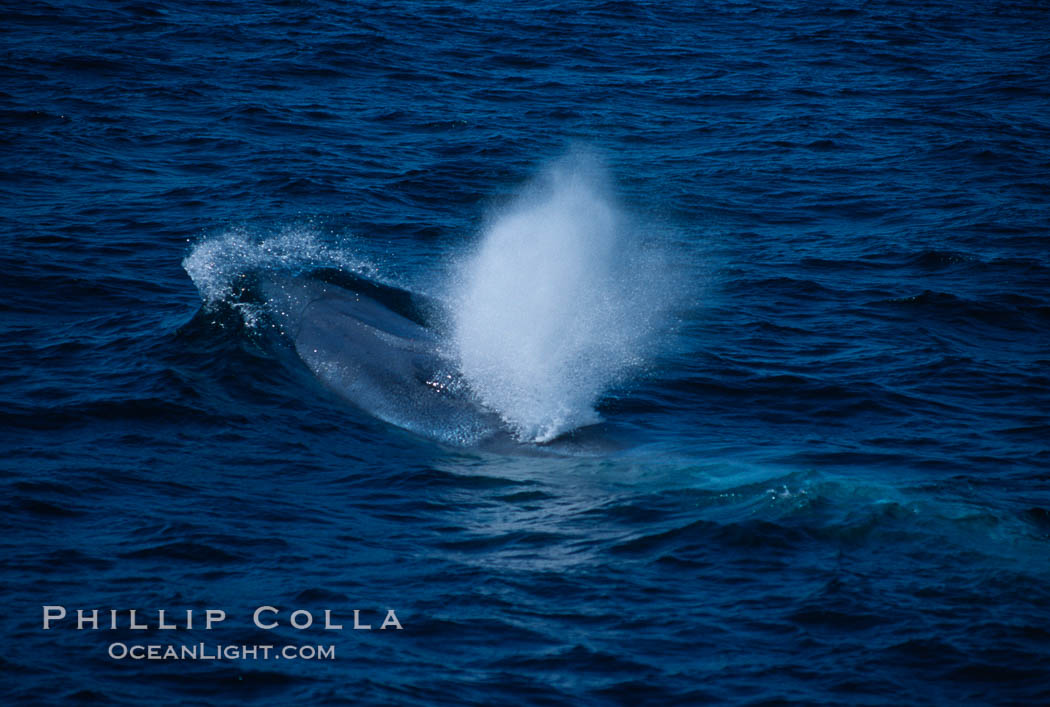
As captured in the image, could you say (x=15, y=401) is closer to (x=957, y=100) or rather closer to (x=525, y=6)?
(x=957, y=100)

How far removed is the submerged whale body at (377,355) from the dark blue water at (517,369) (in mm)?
72

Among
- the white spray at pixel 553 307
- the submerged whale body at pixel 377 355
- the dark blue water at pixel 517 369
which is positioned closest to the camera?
the dark blue water at pixel 517 369

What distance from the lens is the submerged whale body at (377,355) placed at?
19.9 meters

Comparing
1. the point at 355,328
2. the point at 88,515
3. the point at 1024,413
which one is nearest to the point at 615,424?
the point at 355,328

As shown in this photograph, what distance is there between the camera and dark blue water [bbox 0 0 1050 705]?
553 inches

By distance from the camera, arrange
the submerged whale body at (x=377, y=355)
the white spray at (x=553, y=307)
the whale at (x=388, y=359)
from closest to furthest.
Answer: the whale at (x=388, y=359) → the submerged whale body at (x=377, y=355) → the white spray at (x=553, y=307)

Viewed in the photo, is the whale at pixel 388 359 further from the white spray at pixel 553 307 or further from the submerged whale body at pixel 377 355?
the white spray at pixel 553 307

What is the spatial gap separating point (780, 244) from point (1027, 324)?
6.22 m

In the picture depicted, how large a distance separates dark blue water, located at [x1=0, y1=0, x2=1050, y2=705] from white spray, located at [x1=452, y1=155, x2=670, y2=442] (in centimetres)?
11

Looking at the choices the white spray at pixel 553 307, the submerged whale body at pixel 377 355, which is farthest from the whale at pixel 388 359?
the white spray at pixel 553 307

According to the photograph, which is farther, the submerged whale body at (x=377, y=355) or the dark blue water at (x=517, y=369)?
the submerged whale body at (x=377, y=355)

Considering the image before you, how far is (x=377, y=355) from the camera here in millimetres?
20984

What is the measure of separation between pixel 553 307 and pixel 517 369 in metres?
3.20

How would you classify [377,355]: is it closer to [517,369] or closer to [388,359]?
[388,359]
